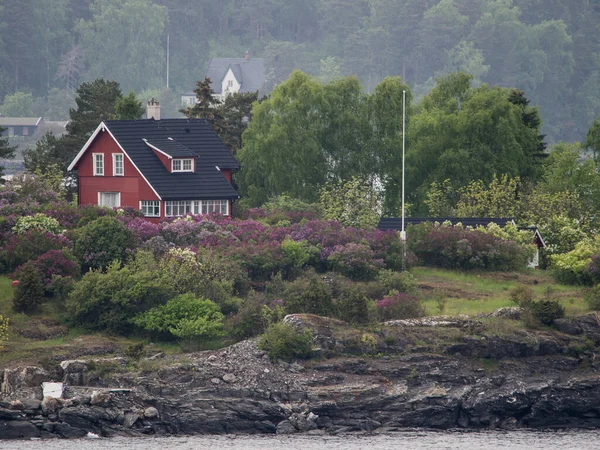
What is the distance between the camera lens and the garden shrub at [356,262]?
211 feet

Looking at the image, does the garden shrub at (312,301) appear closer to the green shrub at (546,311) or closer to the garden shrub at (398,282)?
the garden shrub at (398,282)

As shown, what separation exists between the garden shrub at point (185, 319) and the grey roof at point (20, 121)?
113973mm

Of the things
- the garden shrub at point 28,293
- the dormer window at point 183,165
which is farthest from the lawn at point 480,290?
the garden shrub at point 28,293

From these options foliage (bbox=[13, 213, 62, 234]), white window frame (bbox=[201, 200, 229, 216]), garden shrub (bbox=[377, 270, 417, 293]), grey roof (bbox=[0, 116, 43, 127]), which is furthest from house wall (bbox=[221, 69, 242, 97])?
garden shrub (bbox=[377, 270, 417, 293])

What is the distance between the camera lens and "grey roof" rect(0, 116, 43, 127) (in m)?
168

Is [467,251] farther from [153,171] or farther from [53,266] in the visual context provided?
[53,266]

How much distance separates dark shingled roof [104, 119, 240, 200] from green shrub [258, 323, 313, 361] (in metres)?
17.4

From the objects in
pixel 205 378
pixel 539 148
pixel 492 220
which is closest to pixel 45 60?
pixel 539 148

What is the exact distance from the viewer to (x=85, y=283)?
57.9 metres

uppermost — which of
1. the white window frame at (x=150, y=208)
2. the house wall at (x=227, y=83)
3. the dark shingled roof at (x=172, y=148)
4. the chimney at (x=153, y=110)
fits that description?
the house wall at (x=227, y=83)

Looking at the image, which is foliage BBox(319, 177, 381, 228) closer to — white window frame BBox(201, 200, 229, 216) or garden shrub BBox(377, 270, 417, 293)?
white window frame BBox(201, 200, 229, 216)

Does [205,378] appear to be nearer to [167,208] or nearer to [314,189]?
[167,208]

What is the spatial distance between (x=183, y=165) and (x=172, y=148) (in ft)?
3.75

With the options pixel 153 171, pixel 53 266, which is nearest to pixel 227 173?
pixel 153 171
